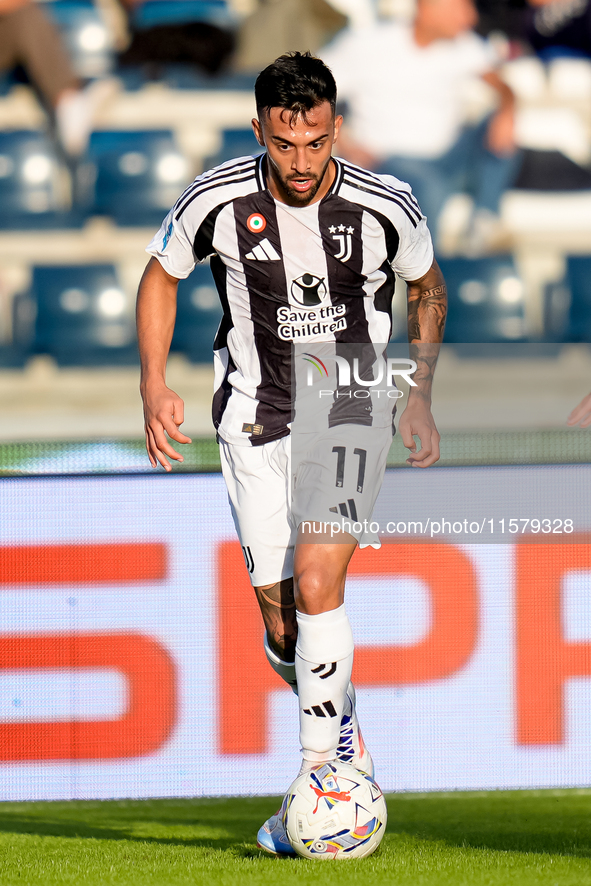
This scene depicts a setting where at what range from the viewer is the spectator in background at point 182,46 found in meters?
7.20

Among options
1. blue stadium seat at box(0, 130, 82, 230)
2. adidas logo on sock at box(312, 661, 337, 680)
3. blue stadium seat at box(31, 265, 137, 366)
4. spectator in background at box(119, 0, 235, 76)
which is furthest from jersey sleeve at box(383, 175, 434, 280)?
spectator in background at box(119, 0, 235, 76)

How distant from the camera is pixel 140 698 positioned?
327 cm

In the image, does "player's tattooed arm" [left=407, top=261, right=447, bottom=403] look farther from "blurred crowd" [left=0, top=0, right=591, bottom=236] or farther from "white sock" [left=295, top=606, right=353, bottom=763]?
"blurred crowd" [left=0, top=0, right=591, bottom=236]

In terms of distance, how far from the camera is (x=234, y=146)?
262 inches

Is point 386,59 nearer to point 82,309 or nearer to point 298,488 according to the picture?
point 82,309

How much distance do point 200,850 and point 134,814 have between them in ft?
2.45

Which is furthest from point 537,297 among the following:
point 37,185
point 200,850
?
point 200,850

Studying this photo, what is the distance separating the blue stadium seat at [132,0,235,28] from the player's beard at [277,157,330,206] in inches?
213

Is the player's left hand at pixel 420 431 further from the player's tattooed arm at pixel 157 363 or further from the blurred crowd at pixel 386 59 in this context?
the blurred crowd at pixel 386 59

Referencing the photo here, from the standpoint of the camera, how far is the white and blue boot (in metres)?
2.31

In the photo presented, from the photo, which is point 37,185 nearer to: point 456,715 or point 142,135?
point 142,135

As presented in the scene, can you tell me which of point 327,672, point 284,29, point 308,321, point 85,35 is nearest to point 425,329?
point 308,321

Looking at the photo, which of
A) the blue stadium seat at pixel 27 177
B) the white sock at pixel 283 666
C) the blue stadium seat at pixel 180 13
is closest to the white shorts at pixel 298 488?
the white sock at pixel 283 666

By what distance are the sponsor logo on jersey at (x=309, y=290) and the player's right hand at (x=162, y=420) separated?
375mm
